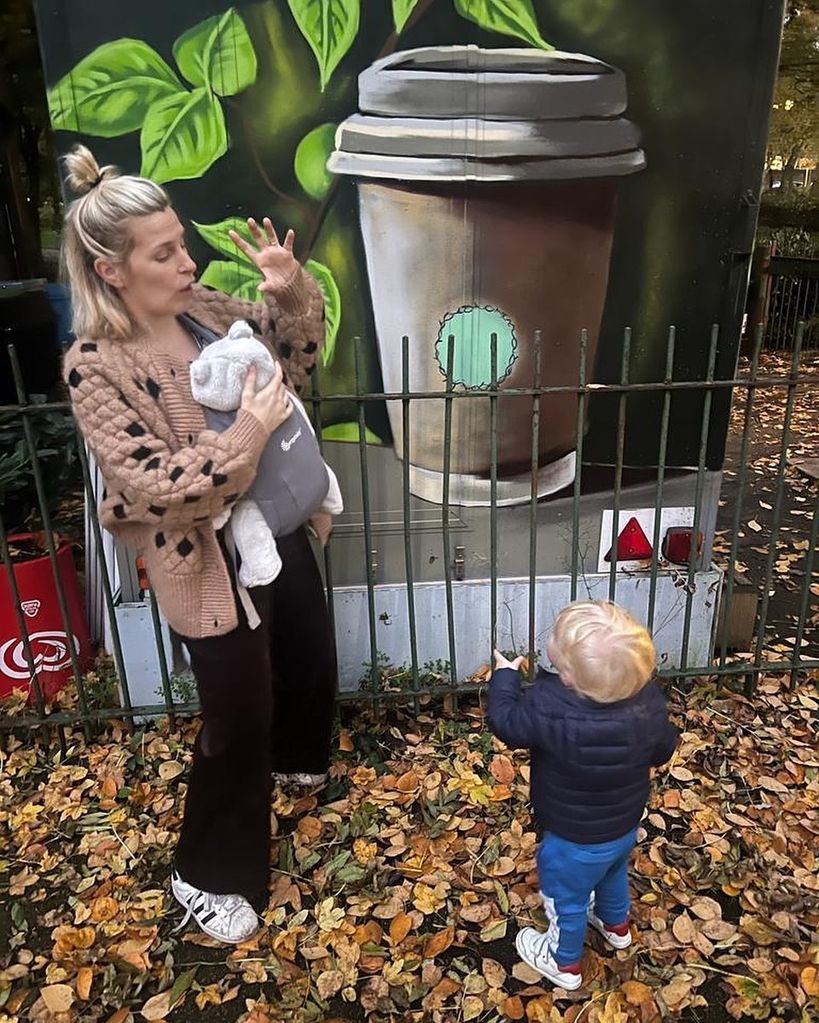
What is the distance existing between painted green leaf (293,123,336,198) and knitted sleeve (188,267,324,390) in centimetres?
73

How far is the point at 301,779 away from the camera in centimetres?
300

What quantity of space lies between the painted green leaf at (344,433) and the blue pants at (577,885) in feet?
5.47

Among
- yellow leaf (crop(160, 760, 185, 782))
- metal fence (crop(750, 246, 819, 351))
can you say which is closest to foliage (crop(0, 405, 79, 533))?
yellow leaf (crop(160, 760, 185, 782))

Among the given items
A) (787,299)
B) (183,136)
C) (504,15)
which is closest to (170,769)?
(183,136)

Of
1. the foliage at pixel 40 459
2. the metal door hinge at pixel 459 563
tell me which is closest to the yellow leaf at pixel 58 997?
the metal door hinge at pixel 459 563

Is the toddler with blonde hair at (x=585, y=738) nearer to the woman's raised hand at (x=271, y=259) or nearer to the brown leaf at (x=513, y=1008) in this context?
the brown leaf at (x=513, y=1008)

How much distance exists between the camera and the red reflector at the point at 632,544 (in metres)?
3.45

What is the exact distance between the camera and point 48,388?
18.9 feet

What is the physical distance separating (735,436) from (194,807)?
755 cm

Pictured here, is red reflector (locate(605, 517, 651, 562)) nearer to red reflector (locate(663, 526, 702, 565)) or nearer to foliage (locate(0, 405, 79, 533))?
red reflector (locate(663, 526, 702, 565))

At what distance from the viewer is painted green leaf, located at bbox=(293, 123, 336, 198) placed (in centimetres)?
287

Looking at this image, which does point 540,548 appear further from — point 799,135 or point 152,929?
point 799,135

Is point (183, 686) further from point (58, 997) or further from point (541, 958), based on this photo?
point (541, 958)

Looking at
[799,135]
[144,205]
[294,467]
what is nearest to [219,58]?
[144,205]
